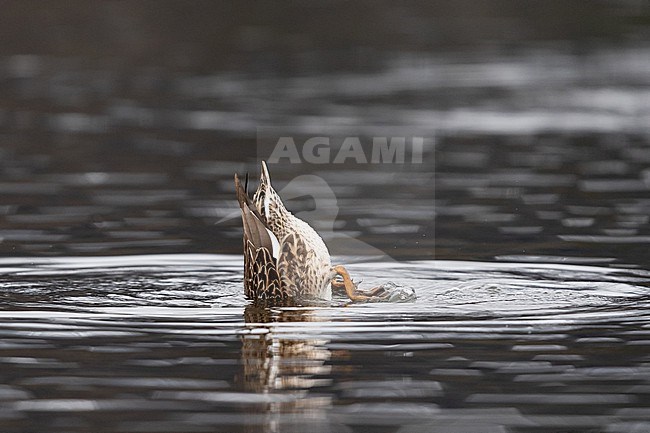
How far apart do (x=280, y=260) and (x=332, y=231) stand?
2.76 metres

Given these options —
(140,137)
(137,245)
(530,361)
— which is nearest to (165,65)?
(140,137)

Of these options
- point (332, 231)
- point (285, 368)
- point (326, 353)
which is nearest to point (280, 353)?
point (326, 353)

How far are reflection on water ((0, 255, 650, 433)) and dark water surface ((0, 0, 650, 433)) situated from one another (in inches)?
0.8

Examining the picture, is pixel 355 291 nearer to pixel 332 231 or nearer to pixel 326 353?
pixel 326 353

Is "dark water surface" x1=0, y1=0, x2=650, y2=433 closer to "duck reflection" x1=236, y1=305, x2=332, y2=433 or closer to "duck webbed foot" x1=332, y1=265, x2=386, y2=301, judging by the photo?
"duck reflection" x1=236, y1=305, x2=332, y2=433

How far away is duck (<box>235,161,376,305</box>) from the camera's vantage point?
9.66 m

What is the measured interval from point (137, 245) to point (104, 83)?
10674 mm

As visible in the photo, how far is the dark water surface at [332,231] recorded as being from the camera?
7.66m

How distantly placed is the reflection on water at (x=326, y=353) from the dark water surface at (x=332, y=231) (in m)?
0.02

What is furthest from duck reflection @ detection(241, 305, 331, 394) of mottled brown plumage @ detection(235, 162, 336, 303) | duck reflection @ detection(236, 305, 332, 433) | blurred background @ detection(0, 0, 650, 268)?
blurred background @ detection(0, 0, 650, 268)

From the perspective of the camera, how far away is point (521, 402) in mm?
7496

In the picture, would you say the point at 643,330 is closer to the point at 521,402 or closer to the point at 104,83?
the point at 521,402

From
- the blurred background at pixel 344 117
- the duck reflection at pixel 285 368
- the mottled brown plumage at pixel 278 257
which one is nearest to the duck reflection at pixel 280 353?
the duck reflection at pixel 285 368

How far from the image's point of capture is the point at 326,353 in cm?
841
